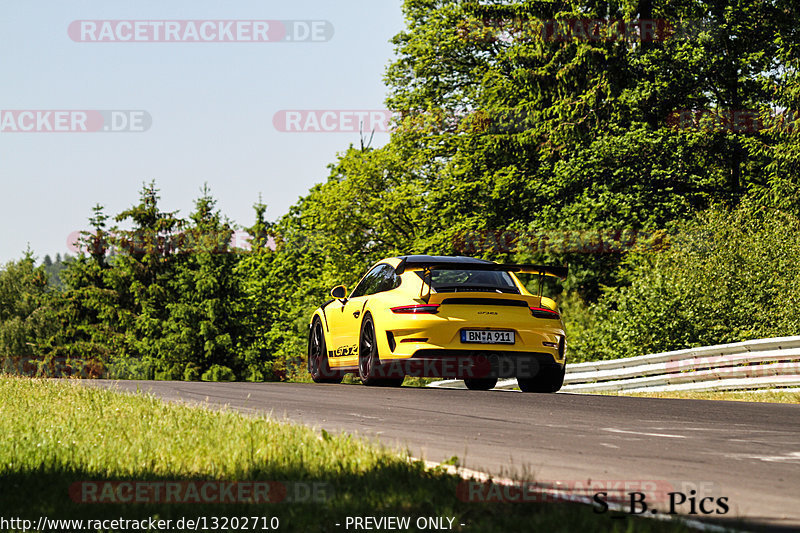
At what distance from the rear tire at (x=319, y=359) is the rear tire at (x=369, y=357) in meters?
1.68

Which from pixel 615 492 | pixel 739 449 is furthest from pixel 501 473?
pixel 739 449

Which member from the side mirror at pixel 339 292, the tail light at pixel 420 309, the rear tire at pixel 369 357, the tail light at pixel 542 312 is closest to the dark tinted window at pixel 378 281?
the side mirror at pixel 339 292

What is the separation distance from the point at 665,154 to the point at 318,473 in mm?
31370

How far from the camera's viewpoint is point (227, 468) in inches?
249

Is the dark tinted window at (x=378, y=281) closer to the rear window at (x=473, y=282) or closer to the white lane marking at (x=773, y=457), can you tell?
the rear window at (x=473, y=282)

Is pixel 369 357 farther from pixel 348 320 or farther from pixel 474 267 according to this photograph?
pixel 474 267

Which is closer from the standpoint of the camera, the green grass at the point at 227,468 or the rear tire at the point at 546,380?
the green grass at the point at 227,468

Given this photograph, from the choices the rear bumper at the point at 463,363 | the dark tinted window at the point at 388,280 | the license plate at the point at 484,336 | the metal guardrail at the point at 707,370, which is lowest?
the metal guardrail at the point at 707,370

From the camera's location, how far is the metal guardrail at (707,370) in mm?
16500

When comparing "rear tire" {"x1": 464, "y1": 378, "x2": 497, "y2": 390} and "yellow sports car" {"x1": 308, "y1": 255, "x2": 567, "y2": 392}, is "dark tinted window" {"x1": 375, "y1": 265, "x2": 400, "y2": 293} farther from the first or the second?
"rear tire" {"x1": 464, "y1": 378, "x2": 497, "y2": 390}

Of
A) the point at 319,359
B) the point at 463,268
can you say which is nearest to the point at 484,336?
the point at 463,268

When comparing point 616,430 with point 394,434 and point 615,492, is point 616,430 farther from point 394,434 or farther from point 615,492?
point 615,492

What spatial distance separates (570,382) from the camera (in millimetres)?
24109

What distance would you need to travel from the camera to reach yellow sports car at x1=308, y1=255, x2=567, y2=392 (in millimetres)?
12445
